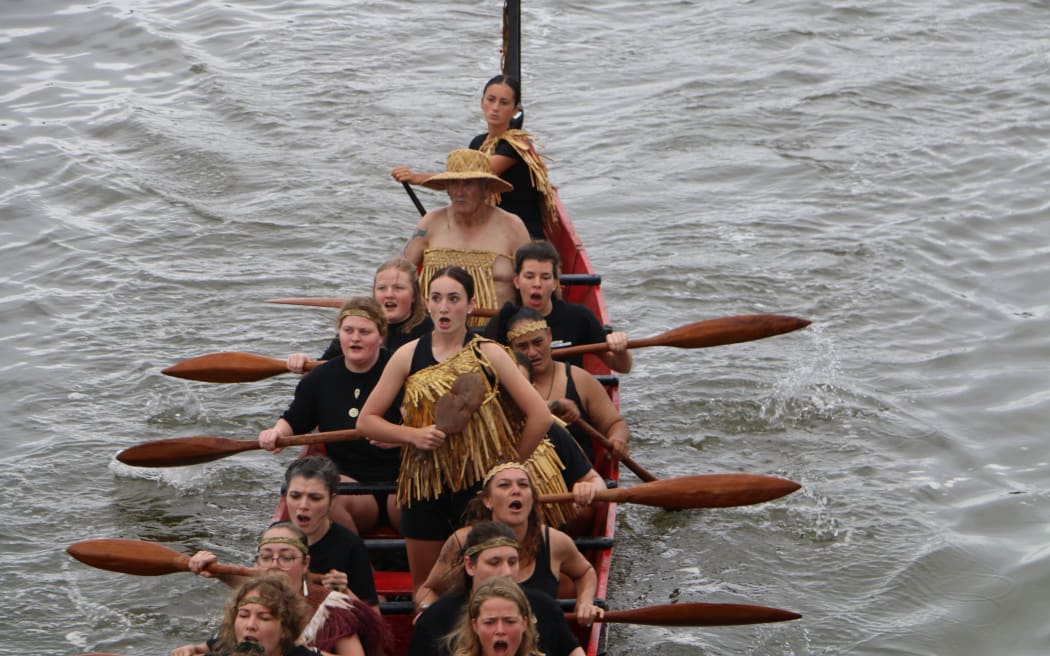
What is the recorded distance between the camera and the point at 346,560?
621 cm

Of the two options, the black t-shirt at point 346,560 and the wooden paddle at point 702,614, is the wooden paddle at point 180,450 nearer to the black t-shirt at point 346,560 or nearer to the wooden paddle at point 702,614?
the black t-shirt at point 346,560

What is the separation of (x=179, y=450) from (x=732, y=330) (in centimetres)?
324

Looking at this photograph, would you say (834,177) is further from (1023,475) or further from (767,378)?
(1023,475)

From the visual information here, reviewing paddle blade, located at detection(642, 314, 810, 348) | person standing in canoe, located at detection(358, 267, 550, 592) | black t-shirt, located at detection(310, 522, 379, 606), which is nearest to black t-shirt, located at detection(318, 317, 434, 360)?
person standing in canoe, located at detection(358, 267, 550, 592)

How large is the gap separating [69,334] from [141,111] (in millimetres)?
5761

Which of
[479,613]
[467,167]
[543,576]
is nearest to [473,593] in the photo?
[479,613]

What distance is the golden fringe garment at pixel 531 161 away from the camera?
10.0 meters

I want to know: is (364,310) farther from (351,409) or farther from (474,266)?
(474,266)

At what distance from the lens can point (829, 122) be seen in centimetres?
1712

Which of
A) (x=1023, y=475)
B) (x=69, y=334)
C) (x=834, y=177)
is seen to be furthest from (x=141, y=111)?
(x=1023, y=475)

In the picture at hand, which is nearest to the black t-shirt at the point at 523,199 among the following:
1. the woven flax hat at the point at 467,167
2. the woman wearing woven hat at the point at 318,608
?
the woven flax hat at the point at 467,167

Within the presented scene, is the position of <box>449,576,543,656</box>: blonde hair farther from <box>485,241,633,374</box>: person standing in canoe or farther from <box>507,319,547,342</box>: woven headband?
<box>485,241,633,374</box>: person standing in canoe

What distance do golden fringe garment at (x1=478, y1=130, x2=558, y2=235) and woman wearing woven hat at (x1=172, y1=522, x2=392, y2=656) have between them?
456 centimetres

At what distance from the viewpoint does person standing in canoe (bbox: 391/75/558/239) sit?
10008 millimetres
